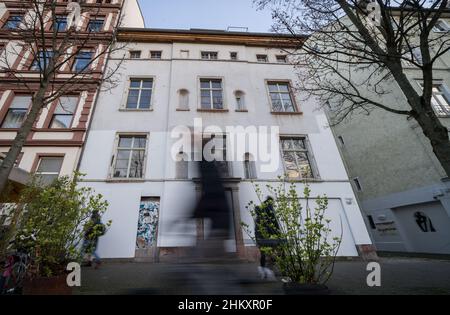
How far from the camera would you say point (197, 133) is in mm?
10500

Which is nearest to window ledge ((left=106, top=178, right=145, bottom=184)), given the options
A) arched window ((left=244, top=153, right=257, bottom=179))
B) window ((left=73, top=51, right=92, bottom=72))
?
arched window ((left=244, top=153, right=257, bottom=179))

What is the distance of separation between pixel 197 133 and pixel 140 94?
4.65 metres

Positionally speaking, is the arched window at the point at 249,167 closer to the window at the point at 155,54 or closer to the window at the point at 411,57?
the window at the point at 411,57

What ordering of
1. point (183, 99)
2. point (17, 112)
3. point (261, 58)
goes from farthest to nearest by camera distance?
1. point (261, 58)
2. point (183, 99)
3. point (17, 112)

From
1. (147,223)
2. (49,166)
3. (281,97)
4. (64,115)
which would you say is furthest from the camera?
(281,97)

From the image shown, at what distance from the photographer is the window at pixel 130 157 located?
31.9 ft

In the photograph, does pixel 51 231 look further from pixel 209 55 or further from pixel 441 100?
pixel 441 100

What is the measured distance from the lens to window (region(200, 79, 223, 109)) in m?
12.1

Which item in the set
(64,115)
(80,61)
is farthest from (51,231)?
(80,61)

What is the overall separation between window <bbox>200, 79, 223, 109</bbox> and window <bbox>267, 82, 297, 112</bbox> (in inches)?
126

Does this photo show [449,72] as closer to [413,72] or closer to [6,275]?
[413,72]

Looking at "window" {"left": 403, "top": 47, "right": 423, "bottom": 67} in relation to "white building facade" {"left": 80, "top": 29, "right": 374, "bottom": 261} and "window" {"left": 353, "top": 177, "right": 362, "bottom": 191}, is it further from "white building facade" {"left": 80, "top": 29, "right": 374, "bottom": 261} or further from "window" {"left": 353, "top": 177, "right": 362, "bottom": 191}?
"window" {"left": 353, "top": 177, "right": 362, "bottom": 191}
